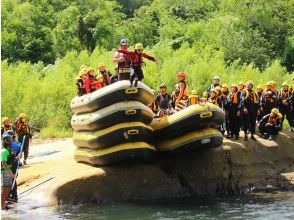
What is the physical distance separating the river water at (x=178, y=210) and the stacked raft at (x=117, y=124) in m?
1.03

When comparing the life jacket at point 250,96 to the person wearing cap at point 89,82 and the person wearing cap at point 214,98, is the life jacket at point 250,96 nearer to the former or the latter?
the person wearing cap at point 214,98

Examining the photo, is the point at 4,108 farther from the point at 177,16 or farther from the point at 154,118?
the point at 177,16

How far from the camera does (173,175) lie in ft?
41.2

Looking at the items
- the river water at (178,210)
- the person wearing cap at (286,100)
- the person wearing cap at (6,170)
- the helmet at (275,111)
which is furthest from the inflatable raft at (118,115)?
the person wearing cap at (286,100)

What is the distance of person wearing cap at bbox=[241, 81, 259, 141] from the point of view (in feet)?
43.9

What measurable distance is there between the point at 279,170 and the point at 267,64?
22.8 metres

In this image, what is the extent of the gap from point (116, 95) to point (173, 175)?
2.30 m

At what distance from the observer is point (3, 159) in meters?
9.77

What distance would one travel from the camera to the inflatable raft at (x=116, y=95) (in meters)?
11.4

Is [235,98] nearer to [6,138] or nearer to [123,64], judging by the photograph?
[123,64]

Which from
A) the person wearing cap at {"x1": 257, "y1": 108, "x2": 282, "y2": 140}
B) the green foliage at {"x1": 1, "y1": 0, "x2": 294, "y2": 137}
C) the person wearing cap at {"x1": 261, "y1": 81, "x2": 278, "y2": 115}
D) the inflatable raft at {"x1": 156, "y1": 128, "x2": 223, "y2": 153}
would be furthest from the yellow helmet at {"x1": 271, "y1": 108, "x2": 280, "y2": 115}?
the green foliage at {"x1": 1, "y1": 0, "x2": 294, "y2": 137}

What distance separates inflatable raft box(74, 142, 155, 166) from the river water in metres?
0.93

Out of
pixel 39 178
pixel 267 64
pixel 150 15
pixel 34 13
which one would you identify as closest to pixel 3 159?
pixel 39 178

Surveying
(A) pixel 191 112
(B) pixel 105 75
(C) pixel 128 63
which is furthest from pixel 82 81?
(A) pixel 191 112
